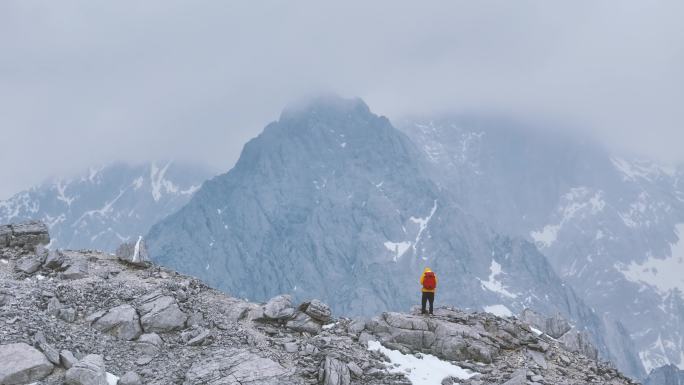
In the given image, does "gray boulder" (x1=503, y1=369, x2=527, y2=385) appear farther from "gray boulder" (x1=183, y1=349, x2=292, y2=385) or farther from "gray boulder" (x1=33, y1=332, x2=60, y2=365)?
"gray boulder" (x1=33, y1=332, x2=60, y2=365)

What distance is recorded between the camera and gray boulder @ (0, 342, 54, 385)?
87.0 ft

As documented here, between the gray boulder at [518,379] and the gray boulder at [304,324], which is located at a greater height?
the gray boulder at [518,379]

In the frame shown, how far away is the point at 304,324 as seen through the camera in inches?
1388

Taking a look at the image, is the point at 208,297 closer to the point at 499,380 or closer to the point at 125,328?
the point at 125,328

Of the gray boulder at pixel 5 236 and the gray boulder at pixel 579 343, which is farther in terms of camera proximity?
the gray boulder at pixel 5 236

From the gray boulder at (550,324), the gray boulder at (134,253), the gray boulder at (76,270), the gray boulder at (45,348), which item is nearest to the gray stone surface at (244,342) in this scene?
the gray boulder at (45,348)

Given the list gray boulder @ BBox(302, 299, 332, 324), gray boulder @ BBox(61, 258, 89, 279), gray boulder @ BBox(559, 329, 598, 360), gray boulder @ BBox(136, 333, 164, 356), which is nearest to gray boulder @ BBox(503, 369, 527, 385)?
gray boulder @ BBox(302, 299, 332, 324)

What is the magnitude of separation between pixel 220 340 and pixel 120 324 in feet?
15.6

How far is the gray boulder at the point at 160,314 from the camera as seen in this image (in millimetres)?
32156

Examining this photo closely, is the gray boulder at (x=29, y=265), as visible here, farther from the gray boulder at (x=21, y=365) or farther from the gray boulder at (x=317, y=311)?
the gray boulder at (x=317, y=311)

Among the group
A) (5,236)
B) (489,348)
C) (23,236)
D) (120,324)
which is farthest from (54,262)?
(489,348)

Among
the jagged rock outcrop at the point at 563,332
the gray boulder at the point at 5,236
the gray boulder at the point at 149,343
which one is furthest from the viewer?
the gray boulder at the point at 5,236

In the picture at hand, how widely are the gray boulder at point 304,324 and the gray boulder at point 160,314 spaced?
218 inches

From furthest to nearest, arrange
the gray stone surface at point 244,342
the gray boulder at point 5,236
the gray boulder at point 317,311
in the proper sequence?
the gray boulder at point 5,236 < the gray boulder at point 317,311 < the gray stone surface at point 244,342
